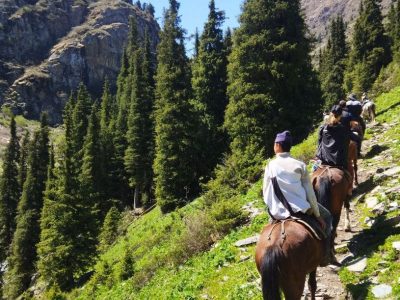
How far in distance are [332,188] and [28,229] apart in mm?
56506

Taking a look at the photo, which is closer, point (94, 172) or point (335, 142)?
point (335, 142)

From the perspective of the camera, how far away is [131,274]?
864 inches

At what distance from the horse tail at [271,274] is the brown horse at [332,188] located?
3.59 metres

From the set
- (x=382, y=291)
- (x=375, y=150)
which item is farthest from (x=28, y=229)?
(x=382, y=291)

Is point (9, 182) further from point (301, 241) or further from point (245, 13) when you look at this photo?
point (301, 241)

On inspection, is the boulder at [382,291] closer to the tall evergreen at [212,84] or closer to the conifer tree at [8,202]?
the tall evergreen at [212,84]

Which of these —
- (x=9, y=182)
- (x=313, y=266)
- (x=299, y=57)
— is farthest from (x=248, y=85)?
(x=9, y=182)

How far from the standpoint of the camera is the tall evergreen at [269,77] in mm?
30578

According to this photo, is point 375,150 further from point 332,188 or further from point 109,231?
point 109,231

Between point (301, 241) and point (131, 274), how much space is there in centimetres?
1646

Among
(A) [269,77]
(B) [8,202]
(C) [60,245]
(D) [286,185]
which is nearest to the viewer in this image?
(D) [286,185]

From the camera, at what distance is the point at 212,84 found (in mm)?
46531

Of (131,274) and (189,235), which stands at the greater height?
(189,235)

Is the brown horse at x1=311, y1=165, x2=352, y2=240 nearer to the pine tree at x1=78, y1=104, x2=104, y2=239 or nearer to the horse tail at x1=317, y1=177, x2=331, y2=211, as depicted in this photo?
the horse tail at x1=317, y1=177, x2=331, y2=211
